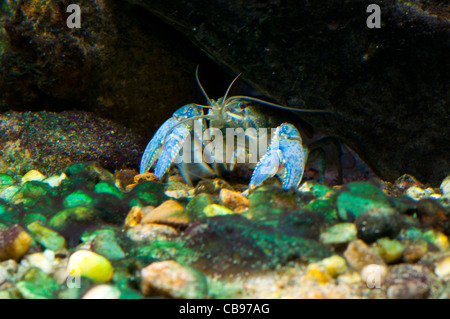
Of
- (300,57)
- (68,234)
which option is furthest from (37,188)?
(300,57)

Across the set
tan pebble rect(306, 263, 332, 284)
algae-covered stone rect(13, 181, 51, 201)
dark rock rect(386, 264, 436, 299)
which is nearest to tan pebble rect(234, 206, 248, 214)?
tan pebble rect(306, 263, 332, 284)

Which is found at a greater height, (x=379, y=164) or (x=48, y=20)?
(x=48, y=20)

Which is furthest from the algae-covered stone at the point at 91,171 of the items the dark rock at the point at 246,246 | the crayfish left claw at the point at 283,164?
the dark rock at the point at 246,246

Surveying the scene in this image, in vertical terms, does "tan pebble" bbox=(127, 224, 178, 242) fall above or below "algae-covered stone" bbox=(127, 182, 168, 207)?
below

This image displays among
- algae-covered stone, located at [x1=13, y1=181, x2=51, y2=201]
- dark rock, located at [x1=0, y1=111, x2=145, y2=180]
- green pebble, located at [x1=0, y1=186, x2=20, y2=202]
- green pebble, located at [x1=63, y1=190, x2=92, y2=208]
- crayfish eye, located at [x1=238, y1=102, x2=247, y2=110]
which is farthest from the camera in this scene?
crayfish eye, located at [x1=238, y1=102, x2=247, y2=110]

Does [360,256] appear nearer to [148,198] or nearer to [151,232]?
[151,232]

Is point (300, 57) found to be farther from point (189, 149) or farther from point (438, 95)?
point (189, 149)

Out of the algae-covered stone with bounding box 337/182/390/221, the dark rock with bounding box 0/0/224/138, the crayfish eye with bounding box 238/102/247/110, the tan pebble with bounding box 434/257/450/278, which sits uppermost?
the dark rock with bounding box 0/0/224/138

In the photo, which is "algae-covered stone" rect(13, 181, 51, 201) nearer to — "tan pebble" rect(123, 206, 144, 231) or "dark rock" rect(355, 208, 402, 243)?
"tan pebble" rect(123, 206, 144, 231)
